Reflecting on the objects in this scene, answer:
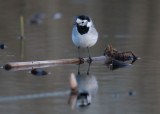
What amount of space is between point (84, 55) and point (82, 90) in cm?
228

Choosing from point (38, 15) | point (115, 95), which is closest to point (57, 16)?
point (38, 15)

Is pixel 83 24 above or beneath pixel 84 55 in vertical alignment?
above

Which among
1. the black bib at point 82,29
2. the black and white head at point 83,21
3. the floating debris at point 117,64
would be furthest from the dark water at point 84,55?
the black and white head at point 83,21

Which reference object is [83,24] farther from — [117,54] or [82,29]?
[117,54]

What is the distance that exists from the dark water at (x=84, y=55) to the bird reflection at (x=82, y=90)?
15mm

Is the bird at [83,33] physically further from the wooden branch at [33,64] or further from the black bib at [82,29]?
the wooden branch at [33,64]

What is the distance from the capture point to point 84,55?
6.96 m

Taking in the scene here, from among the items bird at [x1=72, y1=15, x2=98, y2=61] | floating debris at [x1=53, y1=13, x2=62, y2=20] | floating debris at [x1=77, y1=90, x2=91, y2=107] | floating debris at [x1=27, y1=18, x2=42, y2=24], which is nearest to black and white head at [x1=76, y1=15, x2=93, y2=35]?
bird at [x1=72, y1=15, x2=98, y2=61]

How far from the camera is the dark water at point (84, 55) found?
4.21 m

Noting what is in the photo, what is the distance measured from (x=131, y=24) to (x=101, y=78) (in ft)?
15.9

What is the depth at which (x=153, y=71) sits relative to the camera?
18.7ft

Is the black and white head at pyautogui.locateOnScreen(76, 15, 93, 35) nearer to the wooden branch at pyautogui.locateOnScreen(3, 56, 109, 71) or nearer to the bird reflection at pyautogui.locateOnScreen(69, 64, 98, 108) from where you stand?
the wooden branch at pyautogui.locateOnScreen(3, 56, 109, 71)

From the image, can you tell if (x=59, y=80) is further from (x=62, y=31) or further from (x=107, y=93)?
(x=62, y=31)

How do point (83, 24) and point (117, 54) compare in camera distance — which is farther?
point (117, 54)
